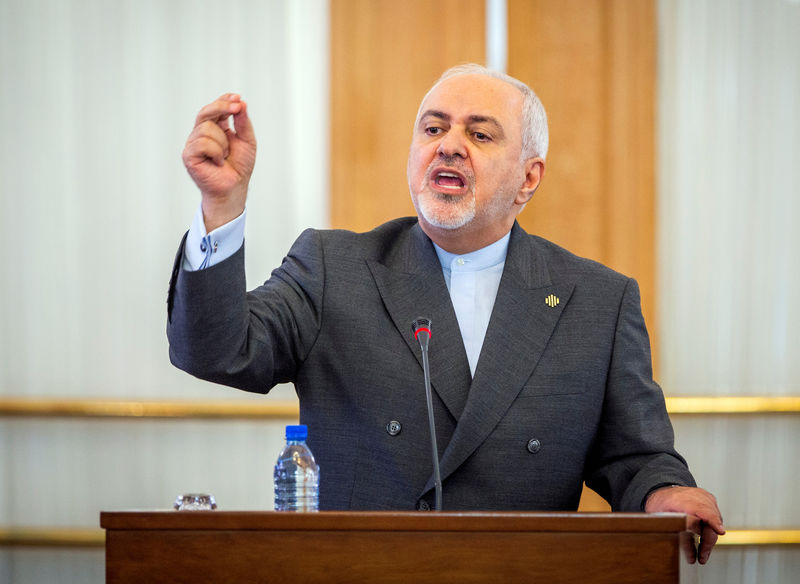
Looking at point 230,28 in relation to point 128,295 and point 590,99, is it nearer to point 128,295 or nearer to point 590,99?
point 128,295

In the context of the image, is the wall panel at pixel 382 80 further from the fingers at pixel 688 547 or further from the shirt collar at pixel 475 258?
the fingers at pixel 688 547

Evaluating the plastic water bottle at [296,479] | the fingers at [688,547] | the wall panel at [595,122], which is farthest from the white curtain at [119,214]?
the fingers at [688,547]

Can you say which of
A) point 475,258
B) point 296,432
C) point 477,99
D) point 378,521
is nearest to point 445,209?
point 475,258

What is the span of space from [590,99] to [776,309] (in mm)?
1119

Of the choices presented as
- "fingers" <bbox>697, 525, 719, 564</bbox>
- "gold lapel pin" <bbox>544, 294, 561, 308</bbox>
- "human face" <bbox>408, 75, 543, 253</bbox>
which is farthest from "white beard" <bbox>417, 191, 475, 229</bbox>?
"fingers" <bbox>697, 525, 719, 564</bbox>

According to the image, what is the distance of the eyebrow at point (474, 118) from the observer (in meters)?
2.22

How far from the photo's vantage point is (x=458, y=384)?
6.66 ft

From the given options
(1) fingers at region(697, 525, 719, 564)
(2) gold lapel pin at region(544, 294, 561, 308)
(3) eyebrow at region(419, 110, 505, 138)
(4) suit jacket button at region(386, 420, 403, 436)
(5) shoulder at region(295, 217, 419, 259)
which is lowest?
(1) fingers at region(697, 525, 719, 564)

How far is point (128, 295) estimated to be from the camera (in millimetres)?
3953

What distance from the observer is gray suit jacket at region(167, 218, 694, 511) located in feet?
6.47

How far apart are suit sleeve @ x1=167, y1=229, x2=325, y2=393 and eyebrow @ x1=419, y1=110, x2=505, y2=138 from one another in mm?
371

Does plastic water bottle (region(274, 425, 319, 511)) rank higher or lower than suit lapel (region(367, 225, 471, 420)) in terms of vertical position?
Result: lower

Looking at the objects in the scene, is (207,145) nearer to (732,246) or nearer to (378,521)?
(378,521)

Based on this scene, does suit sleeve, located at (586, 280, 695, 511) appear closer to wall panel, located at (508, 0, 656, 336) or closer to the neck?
the neck
